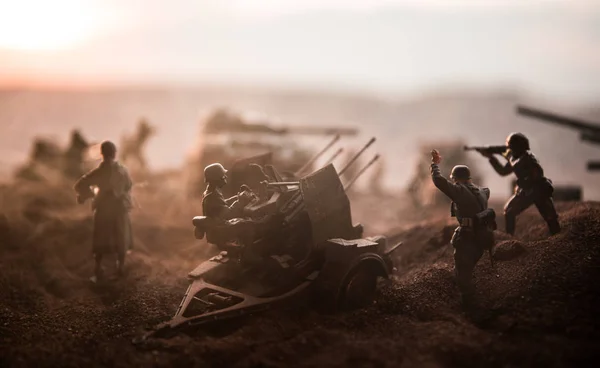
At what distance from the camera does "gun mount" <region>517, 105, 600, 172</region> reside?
1002 cm

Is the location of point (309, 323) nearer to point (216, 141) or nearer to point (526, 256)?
point (526, 256)

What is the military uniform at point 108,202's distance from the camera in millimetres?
8680

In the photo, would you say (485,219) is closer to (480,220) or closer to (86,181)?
(480,220)

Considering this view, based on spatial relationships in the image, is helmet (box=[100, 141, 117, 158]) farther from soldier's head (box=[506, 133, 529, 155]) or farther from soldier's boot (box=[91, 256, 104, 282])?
soldier's head (box=[506, 133, 529, 155])

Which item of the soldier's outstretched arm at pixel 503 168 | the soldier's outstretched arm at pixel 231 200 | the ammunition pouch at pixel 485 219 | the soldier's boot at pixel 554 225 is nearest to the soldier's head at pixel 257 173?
the soldier's outstretched arm at pixel 231 200

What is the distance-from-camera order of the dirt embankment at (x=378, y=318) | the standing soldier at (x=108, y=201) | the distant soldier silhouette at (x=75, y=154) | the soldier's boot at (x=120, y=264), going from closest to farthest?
the dirt embankment at (x=378, y=318), the standing soldier at (x=108, y=201), the soldier's boot at (x=120, y=264), the distant soldier silhouette at (x=75, y=154)

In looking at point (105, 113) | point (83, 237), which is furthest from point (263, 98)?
point (83, 237)

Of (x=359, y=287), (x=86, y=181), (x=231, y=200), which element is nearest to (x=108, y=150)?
(x=86, y=181)

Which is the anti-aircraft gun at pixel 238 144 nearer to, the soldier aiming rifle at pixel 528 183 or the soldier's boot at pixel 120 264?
the soldier's boot at pixel 120 264

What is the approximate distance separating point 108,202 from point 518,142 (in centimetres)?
740

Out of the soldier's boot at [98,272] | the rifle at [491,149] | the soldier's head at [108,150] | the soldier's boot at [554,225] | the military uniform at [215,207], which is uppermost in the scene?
the soldier's head at [108,150]

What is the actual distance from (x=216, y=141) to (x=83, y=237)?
6759 mm

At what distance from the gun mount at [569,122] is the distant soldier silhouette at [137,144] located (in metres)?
12.7

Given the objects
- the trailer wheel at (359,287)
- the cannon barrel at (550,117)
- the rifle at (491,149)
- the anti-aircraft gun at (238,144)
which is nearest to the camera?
the trailer wheel at (359,287)
